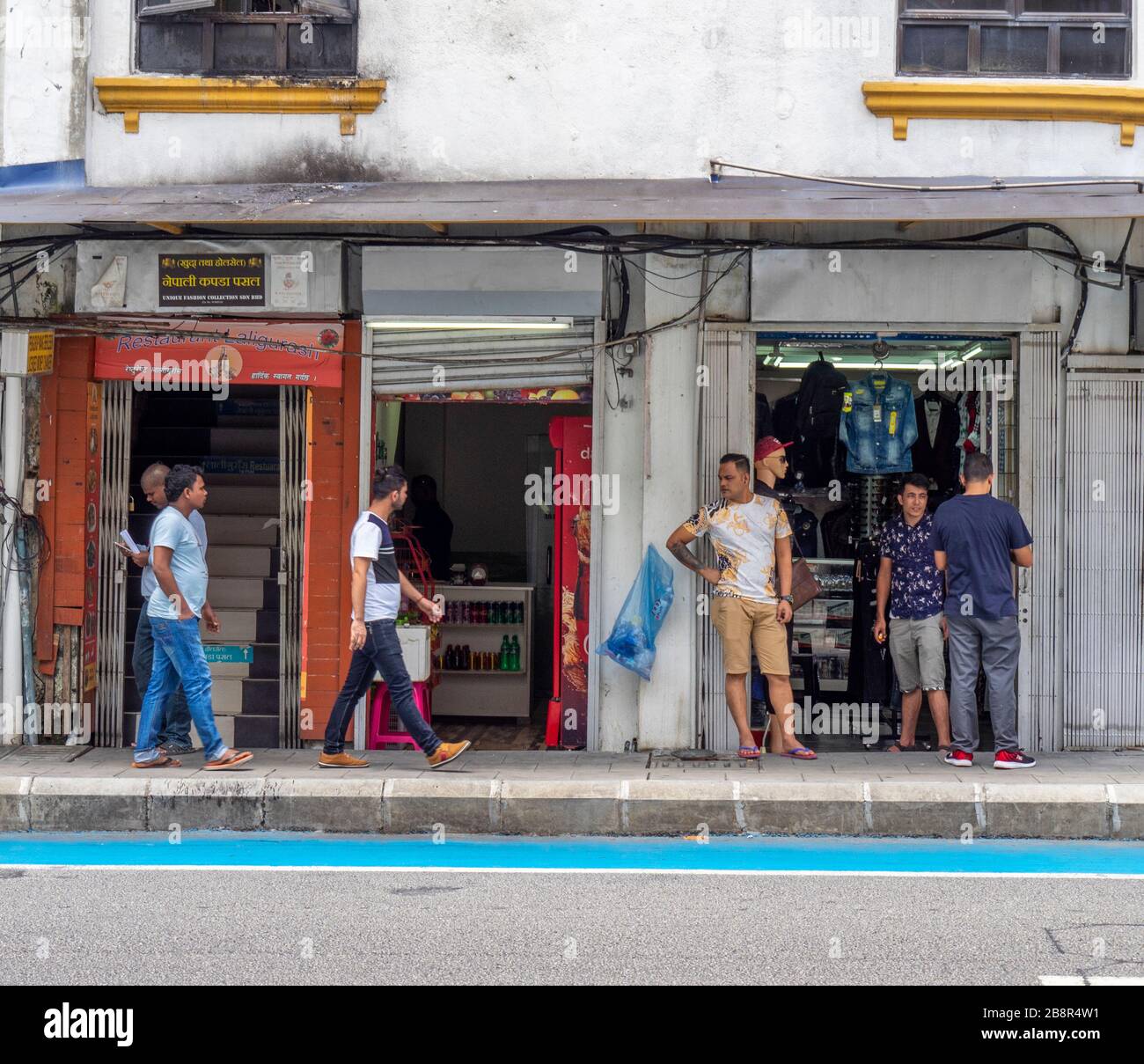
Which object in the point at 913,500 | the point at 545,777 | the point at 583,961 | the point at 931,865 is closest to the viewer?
the point at 583,961

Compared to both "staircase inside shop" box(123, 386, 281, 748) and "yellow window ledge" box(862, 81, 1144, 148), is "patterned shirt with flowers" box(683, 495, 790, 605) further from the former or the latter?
"staircase inside shop" box(123, 386, 281, 748)

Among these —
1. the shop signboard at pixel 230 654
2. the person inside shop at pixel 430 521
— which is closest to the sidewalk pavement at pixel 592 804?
the shop signboard at pixel 230 654

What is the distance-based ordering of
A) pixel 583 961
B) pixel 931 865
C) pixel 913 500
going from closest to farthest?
pixel 583 961 < pixel 931 865 < pixel 913 500

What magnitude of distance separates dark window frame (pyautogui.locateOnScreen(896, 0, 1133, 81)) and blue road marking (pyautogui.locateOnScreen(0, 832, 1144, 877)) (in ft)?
16.6

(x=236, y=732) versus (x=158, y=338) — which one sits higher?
(x=158, y=338)

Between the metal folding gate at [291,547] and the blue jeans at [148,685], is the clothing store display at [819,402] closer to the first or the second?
the metal folding gate at [291,547]

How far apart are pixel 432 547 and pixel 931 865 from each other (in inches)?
229

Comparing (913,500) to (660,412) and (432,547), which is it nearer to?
(660,412)

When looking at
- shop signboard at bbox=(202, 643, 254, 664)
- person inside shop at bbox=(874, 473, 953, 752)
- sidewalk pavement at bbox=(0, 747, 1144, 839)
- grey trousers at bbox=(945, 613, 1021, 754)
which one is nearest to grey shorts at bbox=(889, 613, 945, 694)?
person inside shop at bbox=(874, 473, 953, 752)

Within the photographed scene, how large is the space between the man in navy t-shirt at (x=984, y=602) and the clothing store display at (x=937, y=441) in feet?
5.35

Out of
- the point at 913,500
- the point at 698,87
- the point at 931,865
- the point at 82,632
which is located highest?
the point at 698,87

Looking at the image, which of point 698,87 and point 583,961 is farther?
point 698,87

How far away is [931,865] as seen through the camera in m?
7.70

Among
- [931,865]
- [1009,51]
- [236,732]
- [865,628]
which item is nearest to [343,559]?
[236,732]
